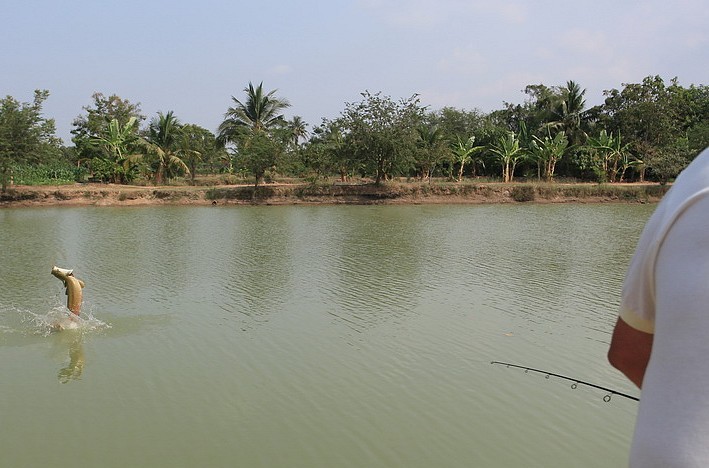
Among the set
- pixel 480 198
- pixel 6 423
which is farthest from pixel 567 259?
pixel 480 198

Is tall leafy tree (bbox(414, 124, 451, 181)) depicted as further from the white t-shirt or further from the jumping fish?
the white t-shirt

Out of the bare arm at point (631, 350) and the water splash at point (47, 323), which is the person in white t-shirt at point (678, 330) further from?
the water splash at point (47, 323)

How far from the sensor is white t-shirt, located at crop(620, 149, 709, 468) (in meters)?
0.67

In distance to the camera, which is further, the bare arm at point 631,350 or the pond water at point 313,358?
the pond water at point 313,358

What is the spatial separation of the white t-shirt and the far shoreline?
26732mm

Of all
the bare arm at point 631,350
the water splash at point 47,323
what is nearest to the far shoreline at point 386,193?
the water splash at point 47,323

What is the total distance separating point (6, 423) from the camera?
15.0 ft

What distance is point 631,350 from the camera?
2.75ft

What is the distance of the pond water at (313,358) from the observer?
13.8 ft

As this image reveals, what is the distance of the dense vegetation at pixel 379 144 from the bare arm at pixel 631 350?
28255 mm

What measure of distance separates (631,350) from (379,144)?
93.2 ft

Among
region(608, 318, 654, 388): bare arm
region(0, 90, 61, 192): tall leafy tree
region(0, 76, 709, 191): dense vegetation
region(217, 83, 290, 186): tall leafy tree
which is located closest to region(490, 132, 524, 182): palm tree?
region(0, 76, 709, 191): dense vegetation

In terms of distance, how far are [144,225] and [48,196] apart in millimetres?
10830

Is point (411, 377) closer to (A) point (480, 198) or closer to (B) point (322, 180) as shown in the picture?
(A) point (480, 198)
